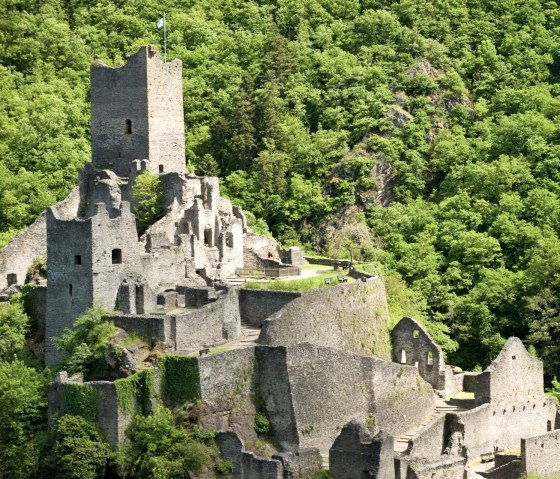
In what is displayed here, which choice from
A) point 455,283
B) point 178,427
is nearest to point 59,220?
point 178,427

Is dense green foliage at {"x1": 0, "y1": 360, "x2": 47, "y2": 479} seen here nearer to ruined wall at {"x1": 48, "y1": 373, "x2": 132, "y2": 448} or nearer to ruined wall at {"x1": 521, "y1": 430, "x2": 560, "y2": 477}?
ruined wall at {"x1": 48, "y1": 373, "x2": 132, "y2": 448}

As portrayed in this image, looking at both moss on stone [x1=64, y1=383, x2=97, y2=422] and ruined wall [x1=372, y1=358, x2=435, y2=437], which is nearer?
moss on stone [x1=64, y1=383, x2=97, y2=422]

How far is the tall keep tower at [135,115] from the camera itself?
75625 millimetres

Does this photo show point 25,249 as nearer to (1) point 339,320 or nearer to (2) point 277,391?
(1) point 339,320

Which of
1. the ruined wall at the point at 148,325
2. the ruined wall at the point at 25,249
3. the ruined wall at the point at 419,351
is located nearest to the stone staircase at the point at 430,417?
the ruined wall at the point at 419,351

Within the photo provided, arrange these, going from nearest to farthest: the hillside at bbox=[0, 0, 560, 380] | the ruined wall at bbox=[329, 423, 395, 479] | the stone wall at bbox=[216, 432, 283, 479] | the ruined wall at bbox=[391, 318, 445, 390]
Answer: the ruined wall at bbox=[329, 423, 395, 479]
the stone wall at bbox=[216, 432, 283, 479]
the ruined wall at bbox=[391, 318, 445, 390]
the hillside at bbox=[0, 0, 560, 380]

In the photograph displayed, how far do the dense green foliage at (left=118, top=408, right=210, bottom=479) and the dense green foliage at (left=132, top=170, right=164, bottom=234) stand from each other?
13083 mm

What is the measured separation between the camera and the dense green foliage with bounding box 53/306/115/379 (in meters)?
63.7

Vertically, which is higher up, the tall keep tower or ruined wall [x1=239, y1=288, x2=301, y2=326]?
the tall keep tower

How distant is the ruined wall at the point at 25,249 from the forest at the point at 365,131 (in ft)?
14.6

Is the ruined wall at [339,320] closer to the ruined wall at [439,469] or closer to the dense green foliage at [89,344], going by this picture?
the dense green foliage at [89,344]

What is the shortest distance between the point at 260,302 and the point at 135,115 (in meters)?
→ 12.1

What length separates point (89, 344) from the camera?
64250 mm

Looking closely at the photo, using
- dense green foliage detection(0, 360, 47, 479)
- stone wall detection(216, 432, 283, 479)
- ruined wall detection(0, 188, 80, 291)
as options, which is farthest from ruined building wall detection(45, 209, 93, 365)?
stone wall detection(216, 432, 283, 479)
